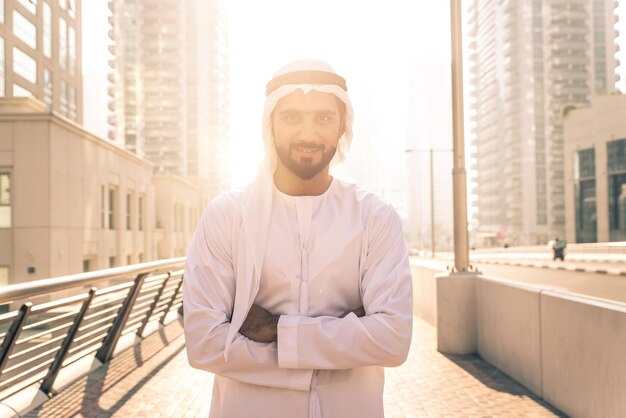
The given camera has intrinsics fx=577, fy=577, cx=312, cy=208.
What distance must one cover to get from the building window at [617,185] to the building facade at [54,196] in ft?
130

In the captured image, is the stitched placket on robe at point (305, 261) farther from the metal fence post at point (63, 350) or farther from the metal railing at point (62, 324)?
the metal fence post at point (63, 350)

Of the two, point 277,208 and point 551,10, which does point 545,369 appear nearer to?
point 277,208

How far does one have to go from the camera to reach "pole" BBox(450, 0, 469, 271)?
26.6ft

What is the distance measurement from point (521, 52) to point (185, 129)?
2934 inches

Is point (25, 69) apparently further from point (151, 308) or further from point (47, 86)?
point (151, 308)

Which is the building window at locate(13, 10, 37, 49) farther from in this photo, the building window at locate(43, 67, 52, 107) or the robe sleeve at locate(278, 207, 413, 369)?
the building window at locate(43, 67, 52, 107)

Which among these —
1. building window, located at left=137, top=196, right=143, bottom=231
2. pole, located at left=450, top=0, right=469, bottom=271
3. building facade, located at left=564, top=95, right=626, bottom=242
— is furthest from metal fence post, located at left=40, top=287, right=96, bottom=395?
building facade, located at left=564, top=95, right=626, bottom=242

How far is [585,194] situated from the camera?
58.9 meters

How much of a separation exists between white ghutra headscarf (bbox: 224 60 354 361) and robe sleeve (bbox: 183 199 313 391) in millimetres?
45

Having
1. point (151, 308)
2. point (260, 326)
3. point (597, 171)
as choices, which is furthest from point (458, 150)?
point (597, 171)

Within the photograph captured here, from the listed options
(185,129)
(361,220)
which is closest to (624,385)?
(361,220)

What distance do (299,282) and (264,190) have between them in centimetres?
40

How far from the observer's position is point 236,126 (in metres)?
171

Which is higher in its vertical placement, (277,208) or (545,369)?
(277,208)
